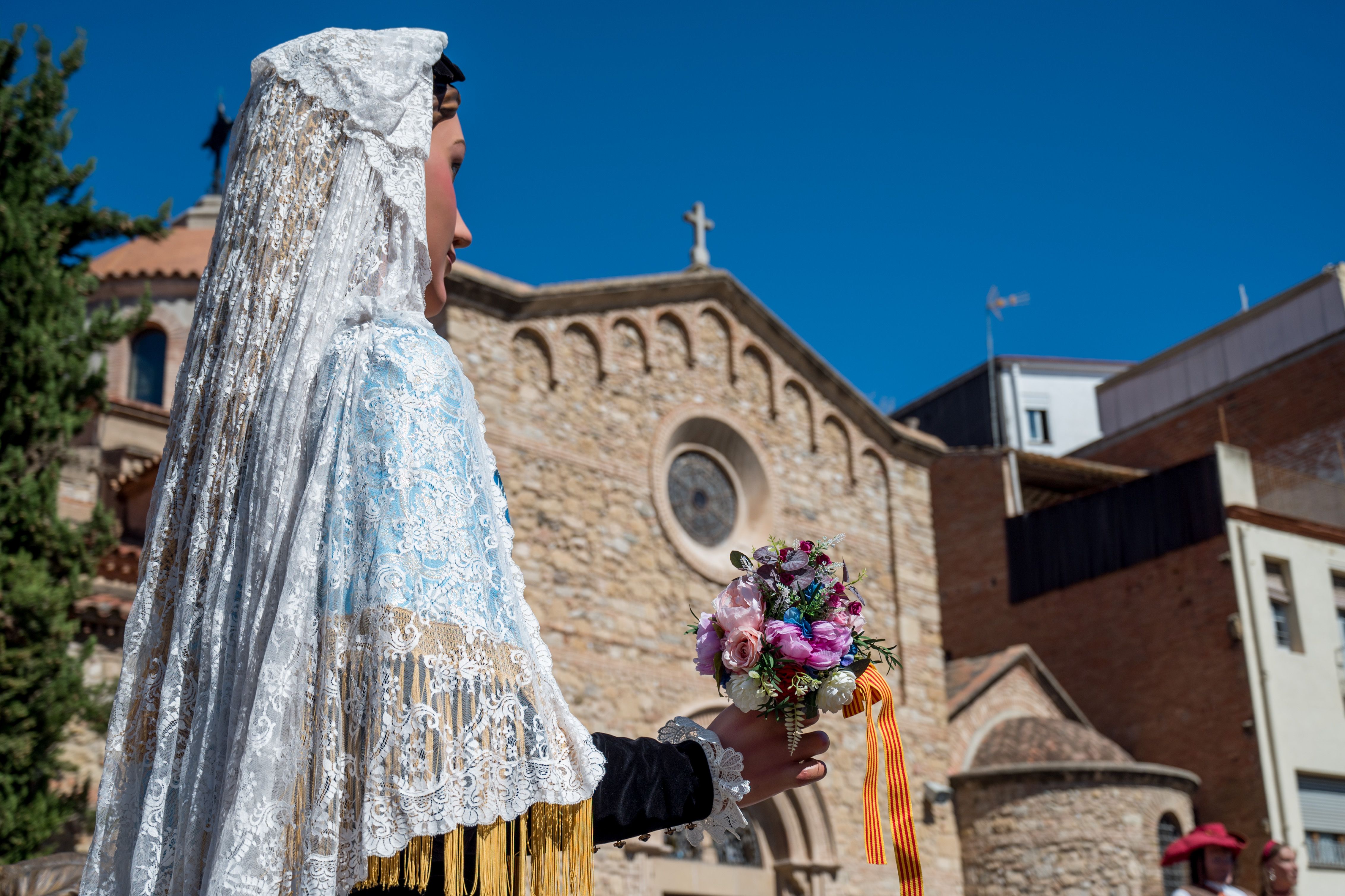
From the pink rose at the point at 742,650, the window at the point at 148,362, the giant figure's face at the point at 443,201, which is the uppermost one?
the window at the point at 148,362

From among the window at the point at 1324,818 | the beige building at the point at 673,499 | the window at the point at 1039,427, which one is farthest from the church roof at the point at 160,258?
the window at the point at 1039,427

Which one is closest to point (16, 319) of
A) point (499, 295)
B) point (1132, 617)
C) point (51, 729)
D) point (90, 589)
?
point (90, 589)

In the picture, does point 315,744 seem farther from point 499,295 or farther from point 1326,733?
point 1326,733

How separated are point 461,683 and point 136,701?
2.40ft

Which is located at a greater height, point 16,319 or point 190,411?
point 16,319

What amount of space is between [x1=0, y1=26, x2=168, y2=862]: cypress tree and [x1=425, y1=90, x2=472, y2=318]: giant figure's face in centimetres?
786

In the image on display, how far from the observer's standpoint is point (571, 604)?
13.2 metres

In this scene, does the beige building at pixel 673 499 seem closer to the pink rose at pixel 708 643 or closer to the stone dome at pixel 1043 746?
the stone dome at pixel 1043 746

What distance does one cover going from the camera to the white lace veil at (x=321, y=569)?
1.76m

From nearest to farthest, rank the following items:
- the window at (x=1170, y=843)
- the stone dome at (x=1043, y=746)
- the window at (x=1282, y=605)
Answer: the window at (x=1170, y=843) < the stone dome at (x=1043, y=746) < the window at (x=1282, y=605)

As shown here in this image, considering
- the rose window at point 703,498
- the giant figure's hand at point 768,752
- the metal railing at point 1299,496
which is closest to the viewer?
the giant figure's hand at point 768,752

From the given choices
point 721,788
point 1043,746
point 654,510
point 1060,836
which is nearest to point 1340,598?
point 1043,746

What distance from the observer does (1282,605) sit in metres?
19.0

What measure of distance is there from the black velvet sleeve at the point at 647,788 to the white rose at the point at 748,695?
12cm
